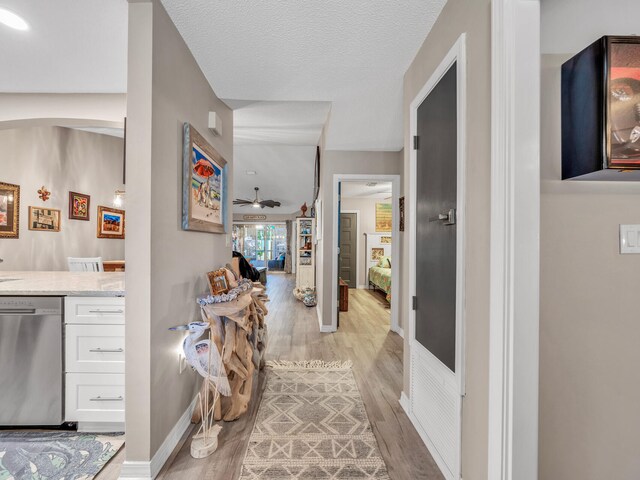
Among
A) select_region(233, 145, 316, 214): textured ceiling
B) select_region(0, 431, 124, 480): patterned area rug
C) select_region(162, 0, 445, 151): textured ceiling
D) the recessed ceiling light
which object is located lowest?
select_region(0, 431, 124, 480): patterned area rug

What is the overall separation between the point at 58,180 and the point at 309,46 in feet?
12.9

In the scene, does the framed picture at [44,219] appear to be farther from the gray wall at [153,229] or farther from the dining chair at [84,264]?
the gray wall at [153,229]

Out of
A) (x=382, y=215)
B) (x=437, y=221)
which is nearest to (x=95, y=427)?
(x=437, y=221)

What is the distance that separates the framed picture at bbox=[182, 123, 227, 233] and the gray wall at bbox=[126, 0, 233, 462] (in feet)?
0.15

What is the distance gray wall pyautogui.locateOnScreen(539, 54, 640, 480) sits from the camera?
3.51ft

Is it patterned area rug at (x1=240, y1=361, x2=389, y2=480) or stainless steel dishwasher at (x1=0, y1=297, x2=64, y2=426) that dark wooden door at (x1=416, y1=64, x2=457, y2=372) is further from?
stainless steel dishwasher at (x1=0, y1=297, x2=64, y2=426)

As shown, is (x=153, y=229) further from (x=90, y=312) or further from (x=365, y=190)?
(x=365, y=190)

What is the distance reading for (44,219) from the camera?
136 inches

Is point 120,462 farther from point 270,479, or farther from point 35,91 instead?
point 35,91

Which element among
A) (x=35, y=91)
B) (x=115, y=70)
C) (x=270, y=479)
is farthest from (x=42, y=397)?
(x=35, y=91)

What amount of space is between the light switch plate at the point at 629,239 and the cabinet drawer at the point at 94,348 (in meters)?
2.54

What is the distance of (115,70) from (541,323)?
3.24 m

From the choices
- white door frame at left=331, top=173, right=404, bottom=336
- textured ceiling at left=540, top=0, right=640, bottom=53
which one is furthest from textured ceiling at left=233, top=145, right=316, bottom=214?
textured ceiling at left=540, top=0, right=640, bottom=53

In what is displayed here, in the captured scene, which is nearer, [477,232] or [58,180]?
[477,232]
